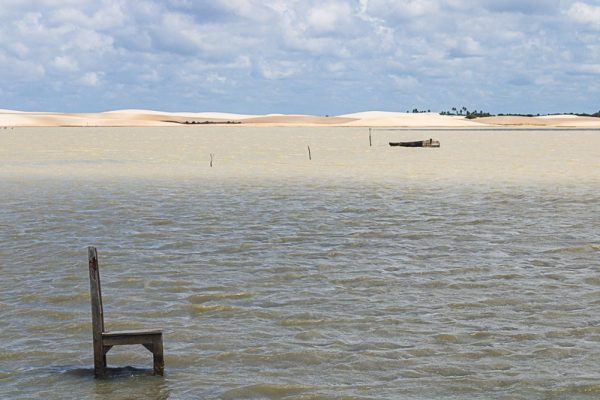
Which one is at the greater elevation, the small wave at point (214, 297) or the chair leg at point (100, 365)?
the small wave at point (214, 297)

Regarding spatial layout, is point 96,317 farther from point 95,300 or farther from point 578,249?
point 578,249

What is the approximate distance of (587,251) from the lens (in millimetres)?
18125

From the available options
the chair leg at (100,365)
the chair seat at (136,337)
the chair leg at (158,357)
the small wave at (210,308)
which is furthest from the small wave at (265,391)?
the small wave at (210,308)

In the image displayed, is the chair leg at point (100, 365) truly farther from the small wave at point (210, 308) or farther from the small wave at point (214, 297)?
the small wave at point (214, 297)

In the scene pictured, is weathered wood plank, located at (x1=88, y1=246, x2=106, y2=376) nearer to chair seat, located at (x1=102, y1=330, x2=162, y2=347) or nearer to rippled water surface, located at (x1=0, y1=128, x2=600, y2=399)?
chair seat, located at (x1=102, y1=330, x2=162, y2=347)

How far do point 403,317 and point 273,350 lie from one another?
8.12ft

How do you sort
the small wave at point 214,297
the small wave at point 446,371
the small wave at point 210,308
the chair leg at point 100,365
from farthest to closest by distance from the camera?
the small wave at point 214,297, the small wave at point 210,308, the small wave at point 446,371, the chair leg at point 100,365

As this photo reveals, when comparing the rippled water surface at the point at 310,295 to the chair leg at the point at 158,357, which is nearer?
the chair leg at the point at 158,357

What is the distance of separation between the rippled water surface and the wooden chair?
0.26 metres

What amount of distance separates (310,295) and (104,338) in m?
4.95

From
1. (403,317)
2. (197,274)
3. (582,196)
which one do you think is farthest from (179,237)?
(582,196)

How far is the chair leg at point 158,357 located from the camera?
9859 millimetres

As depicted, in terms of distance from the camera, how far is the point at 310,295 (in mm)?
14188

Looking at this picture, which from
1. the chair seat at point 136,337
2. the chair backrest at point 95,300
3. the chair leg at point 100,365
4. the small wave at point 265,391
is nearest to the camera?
the small wave at point 265,391
